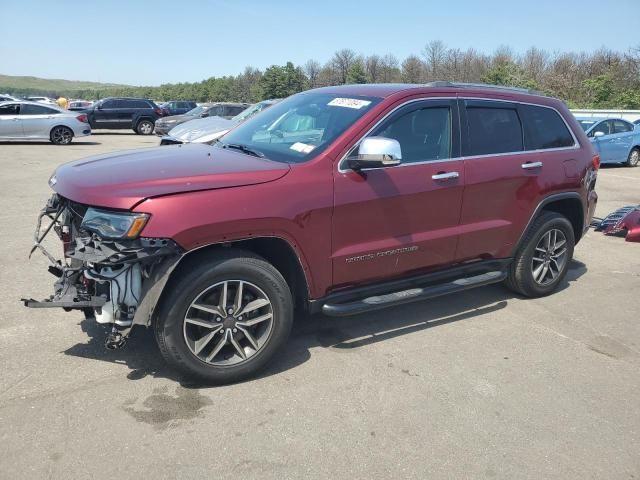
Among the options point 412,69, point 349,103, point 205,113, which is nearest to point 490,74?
point 412,69

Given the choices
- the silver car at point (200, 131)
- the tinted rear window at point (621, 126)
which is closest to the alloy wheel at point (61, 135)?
the silver car at point (200, 131)

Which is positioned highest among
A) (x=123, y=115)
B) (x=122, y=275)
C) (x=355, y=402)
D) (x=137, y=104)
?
(x=137, y=104)

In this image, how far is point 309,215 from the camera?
3672 millimetres

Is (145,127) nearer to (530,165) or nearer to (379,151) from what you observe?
(530,165)

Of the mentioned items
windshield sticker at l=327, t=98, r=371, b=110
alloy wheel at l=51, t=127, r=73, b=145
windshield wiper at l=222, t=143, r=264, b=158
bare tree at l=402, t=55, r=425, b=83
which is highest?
bare tree at l=402, t=55, r=425, b=83

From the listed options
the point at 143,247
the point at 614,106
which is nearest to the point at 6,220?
the point at 143,247

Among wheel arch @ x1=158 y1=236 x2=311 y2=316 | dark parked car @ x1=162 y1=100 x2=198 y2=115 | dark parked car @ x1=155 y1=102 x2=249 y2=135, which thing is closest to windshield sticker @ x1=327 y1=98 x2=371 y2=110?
wheel arch @ x1=158 y1=236 x2=311 y2=316

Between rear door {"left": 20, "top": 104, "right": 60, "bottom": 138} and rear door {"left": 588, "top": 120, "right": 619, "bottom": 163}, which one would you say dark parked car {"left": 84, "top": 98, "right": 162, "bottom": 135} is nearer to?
rear door {"left": 20, "top": 104, "right": 60, "bottom": 138}

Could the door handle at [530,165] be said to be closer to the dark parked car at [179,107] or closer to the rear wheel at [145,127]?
the rear wheel at [145,127]

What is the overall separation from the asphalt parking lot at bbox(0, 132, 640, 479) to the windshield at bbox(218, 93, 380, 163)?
148 cm

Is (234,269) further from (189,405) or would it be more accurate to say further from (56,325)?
(56,325)

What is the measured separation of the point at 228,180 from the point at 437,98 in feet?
6.31

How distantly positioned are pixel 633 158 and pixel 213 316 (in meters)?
17.4

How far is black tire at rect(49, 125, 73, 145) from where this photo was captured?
2014 cm
